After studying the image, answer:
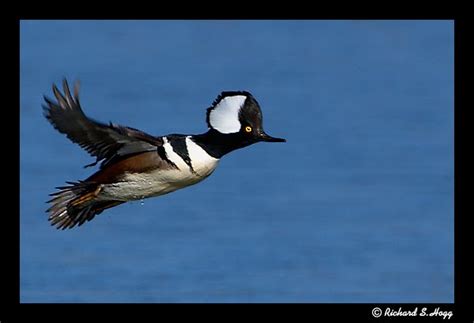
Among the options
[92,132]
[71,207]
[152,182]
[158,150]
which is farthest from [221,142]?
[71,207]

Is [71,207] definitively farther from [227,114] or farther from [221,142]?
[227,114]

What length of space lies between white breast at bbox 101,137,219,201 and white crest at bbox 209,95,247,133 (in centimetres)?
18

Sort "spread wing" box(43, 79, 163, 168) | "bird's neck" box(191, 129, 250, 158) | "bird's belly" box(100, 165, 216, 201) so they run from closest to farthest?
"spread wing" box(43, 79, 163, 168) → "bird's belly" box(100, 165, 216, 201) → "bird's neck" box(191, 129, 250, 158)

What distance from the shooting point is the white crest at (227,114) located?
816 cm

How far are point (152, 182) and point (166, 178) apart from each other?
0.29 feet

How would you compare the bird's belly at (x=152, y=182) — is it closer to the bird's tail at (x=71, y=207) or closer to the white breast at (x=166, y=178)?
the white breast at (x=166, y=178)

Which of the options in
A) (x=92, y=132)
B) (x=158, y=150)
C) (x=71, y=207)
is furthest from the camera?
(x=71, y=207)

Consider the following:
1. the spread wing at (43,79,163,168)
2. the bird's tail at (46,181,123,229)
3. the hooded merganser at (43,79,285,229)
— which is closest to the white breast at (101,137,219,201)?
the hooded merganser at (43,79,285,229)

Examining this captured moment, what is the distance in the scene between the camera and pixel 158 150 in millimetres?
8195

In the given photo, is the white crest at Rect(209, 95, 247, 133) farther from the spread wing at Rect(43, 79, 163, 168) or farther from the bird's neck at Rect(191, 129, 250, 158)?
the spread wing at Rect(43, 79, 163, 168)

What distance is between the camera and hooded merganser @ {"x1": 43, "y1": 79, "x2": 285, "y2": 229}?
26.5 feet

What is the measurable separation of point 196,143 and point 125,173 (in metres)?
0.44
